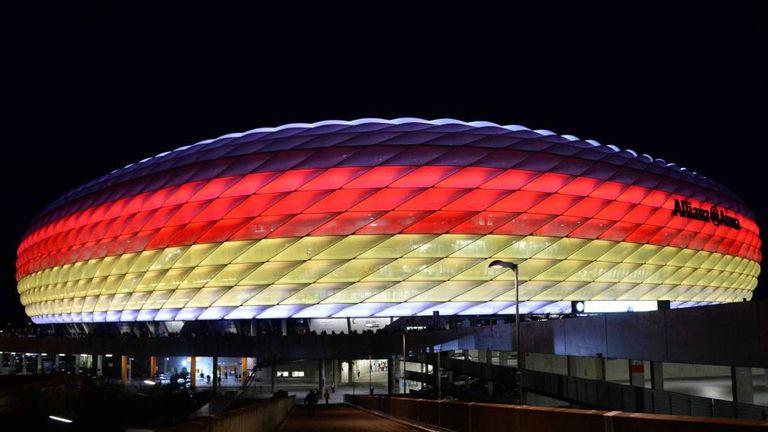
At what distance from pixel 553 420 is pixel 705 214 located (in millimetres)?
58609

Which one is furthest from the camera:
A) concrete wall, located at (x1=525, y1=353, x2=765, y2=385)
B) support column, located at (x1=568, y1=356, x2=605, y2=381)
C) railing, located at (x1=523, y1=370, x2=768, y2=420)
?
concrete wall, located at (x1=525, y1=353, x2=765, y2=385)

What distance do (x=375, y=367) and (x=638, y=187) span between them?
35214mm

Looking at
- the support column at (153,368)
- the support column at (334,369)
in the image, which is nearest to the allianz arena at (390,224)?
the support column at (153,368)

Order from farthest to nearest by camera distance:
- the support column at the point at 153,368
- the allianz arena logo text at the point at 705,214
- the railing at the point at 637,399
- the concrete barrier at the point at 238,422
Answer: the support column at the point at 153,368 → the allianz arena logo text at the point at 705,214 → the railing at the point at 637,399 → the concrete barrier at the point at 238,422

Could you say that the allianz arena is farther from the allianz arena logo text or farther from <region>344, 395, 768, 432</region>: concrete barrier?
A: <region>344, 395, 768, 432</region>: concrete barrier

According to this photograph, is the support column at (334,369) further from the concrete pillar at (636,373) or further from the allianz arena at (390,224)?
the concrete pillar at (636,373)

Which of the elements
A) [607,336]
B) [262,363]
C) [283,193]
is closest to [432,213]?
[283,193]

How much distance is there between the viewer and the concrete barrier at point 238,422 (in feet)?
35.9

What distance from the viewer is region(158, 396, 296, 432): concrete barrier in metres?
10.9

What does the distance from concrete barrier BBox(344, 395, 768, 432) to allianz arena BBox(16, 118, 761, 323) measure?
96.4ft

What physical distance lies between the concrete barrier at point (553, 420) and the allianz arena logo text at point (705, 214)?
145ft

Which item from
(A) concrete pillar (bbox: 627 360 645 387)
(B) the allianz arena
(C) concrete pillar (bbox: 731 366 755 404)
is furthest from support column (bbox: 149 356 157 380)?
(C) concrete pillar (bbox: 731 366 755 404)

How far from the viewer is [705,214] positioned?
6538cm

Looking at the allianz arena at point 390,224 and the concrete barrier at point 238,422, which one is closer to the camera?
the concrete barrier at point 238,422
